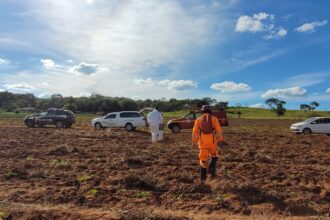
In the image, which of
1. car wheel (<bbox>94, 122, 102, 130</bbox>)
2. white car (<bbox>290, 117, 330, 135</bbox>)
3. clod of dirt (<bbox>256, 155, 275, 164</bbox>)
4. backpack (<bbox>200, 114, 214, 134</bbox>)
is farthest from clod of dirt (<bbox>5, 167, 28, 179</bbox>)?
white car (<bbox>290, 117, 330, 135</bbox>)

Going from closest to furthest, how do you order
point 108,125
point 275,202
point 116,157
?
1. point 275,202
2. point 116,157
3. point 108,125

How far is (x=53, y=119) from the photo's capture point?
3033 cm

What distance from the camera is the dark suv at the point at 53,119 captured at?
30.3 meters

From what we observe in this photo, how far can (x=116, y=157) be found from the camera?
12016 millimetres

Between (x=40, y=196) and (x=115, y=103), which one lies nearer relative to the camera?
(x=40, y=196)

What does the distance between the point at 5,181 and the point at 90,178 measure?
1.94 metres

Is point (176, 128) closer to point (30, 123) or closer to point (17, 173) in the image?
point (30, 123)

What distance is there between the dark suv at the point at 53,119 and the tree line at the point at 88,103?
2392 inches

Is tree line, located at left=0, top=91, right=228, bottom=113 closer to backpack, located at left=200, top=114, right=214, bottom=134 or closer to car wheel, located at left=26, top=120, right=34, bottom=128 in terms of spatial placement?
car wheel, located at left=26, top=120, right=34, bottom=128

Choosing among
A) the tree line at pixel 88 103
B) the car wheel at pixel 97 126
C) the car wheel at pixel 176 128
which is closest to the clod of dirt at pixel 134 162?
the car wheel at pixel 176 128

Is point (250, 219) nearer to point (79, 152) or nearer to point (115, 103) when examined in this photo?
point (79, 152)

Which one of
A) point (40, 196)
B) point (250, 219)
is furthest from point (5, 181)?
point (250, 219)

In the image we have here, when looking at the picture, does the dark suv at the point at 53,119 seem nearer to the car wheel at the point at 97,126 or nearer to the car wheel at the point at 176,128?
the car wheel at the point at 97,126

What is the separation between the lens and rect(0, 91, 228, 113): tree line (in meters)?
102
